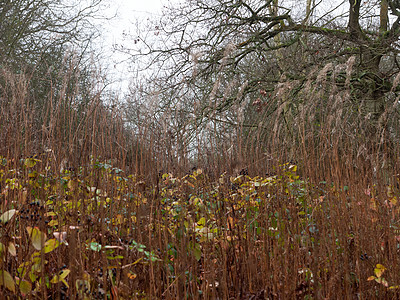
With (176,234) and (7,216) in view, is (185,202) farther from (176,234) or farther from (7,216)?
(7,216)

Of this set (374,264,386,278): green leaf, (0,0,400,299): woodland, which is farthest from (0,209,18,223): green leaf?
(374,264,386,278): green leaf

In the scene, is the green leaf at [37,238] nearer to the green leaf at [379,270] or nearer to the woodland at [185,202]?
the woodland at [185,202]

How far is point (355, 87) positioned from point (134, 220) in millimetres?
4402

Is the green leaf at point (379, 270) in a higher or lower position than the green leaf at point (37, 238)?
lower

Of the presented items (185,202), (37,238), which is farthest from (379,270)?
(37,238)

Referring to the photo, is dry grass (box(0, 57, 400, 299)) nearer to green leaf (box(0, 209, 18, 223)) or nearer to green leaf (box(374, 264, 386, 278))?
green leaf (box(374, 264, 386, 278))

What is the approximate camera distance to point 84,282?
96 cm

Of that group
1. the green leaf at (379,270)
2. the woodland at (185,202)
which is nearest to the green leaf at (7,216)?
the woodland at (185,202)

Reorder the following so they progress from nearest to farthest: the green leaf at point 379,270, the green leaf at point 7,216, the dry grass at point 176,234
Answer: the green leaf at point 7,216 → the dry grass at point 176,234 → the green leaf at point 379,270

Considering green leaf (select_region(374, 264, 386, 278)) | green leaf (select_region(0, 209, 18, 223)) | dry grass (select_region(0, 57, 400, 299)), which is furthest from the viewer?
green leaf (select_region(374, 264, 386, 278))

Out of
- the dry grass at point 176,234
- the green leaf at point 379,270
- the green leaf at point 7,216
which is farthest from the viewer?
the green leaf at point 379,270

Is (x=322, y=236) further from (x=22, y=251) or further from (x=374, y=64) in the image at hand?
(x=374, y=64)

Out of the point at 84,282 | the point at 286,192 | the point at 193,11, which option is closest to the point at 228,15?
the point at 193,11

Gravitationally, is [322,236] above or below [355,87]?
below
